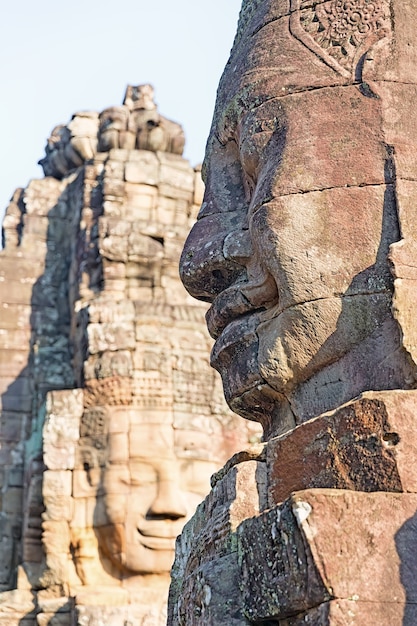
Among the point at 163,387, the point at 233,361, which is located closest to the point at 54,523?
the point at 163,387

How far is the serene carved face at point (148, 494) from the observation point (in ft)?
44.8

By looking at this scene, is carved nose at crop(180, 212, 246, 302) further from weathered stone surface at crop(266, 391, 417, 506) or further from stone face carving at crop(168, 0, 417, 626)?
weathered stone surface at crop(266, 391, 417, 506)

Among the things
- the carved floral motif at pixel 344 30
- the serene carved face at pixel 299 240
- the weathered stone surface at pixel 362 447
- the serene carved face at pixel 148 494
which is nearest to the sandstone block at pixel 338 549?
the weathered stone surface at pixel 362 447

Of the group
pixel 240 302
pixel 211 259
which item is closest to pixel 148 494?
pixel 211 259

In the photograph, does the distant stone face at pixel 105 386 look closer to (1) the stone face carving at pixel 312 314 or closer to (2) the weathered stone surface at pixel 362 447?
(1) the stone face carving at pixel 312 314

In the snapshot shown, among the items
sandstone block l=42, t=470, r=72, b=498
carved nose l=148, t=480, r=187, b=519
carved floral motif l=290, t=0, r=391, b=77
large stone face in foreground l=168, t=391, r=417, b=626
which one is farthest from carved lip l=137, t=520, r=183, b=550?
carved floral motif l=290, t=0, r=391, b=77

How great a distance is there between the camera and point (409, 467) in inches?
154

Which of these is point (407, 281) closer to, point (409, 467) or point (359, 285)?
point (359, 285)

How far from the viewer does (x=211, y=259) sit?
Answer: 4.98 metres

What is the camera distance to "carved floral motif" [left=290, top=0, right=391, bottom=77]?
4.81 m

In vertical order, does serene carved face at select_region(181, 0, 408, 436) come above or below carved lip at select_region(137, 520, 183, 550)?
below

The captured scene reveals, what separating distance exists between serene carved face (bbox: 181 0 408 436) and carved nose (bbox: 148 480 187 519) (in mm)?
8898

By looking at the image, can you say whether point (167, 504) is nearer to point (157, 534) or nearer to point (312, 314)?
point (157, 534)

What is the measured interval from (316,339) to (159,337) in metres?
10.4
